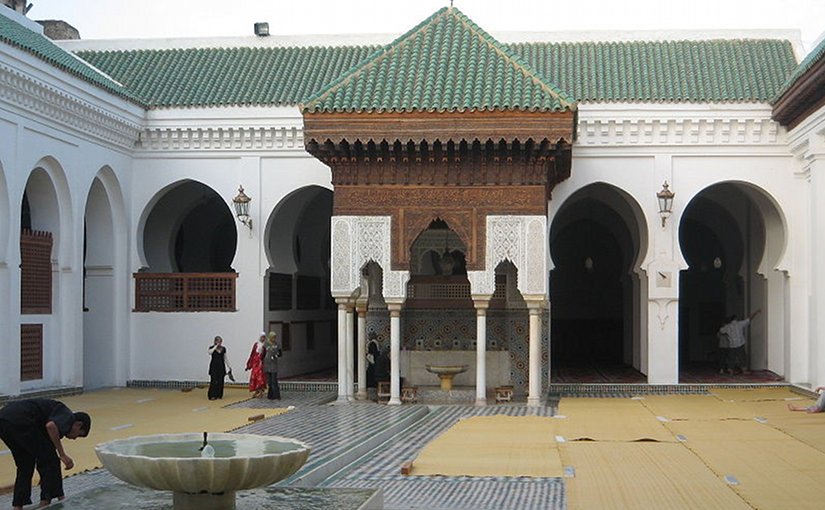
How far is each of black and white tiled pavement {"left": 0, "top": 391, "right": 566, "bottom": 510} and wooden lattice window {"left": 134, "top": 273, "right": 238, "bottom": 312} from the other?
75.4 inches

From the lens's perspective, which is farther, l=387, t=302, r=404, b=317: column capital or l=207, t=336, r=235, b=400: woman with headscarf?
l=207, t=336, r=235, b=400: woman with headscarf

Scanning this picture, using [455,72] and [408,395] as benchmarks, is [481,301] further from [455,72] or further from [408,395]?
[455,72]

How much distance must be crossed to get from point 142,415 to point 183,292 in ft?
11.1

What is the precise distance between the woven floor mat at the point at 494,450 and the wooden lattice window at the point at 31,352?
4.34 metres

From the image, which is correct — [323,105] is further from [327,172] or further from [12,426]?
[12,426]

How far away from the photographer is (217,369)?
1146 centimetres

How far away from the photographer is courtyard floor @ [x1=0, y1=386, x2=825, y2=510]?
18.9 feet

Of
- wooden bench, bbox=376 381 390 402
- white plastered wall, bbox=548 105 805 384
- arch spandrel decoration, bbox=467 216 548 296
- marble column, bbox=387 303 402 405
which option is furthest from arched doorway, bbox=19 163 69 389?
white plastered wall, bbox=548 105 805 384

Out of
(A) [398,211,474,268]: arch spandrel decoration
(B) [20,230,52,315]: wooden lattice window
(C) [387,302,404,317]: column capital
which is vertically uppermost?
(A) [398,211,474,268]: arch spandrel decoration

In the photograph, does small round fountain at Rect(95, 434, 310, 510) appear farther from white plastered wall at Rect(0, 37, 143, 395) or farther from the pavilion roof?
the pavilion roof

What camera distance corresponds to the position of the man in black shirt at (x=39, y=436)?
4.94m

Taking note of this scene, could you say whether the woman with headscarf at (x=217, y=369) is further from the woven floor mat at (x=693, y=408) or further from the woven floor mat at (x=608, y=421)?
the woven floor mat at (x=693, y=408)

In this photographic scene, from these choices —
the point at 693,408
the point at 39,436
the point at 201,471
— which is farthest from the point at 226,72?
the point at 201,471

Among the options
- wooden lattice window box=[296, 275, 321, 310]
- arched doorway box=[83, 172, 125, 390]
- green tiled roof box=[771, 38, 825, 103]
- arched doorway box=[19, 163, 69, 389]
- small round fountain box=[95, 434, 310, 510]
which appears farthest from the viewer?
wooden lattice window box=[296, 275, 321, 310]
